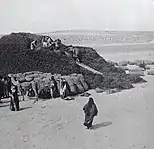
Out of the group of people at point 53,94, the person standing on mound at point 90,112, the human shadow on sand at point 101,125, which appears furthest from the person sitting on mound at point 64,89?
the human shadow on sand at point 101,125

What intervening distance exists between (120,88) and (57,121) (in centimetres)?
Answer: 47

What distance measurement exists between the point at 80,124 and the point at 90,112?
10 centimetres

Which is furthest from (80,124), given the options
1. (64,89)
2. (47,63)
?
(47,63)

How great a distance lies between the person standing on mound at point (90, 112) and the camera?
188 centimetres

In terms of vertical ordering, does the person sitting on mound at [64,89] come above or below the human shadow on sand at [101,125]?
above

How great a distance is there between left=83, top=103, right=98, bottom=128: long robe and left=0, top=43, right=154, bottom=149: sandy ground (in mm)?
29

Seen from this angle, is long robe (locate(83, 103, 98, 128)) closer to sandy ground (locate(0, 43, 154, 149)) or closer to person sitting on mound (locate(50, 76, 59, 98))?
sandy ground (locate(0, 43, 154, 149))

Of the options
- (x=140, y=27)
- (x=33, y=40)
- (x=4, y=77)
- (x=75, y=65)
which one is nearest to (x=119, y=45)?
(x=140, y=27)

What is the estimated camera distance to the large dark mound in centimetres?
192

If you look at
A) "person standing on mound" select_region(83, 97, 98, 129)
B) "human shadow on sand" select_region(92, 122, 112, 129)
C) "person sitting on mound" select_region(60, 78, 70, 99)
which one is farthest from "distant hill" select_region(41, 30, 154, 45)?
"human shadow on sand" select_region(92, 122, 112, 129)

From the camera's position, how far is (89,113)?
6.26 ft

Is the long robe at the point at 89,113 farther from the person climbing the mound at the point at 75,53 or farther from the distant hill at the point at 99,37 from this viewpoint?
the distant hill at the point at 99,37

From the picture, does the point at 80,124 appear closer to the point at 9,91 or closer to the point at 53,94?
the point at 53,94

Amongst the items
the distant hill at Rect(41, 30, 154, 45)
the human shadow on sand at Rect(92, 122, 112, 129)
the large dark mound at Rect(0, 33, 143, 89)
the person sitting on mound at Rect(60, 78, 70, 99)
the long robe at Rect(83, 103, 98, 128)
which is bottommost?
the human shadow on sand at Rect(92, 122, 112, 129)
